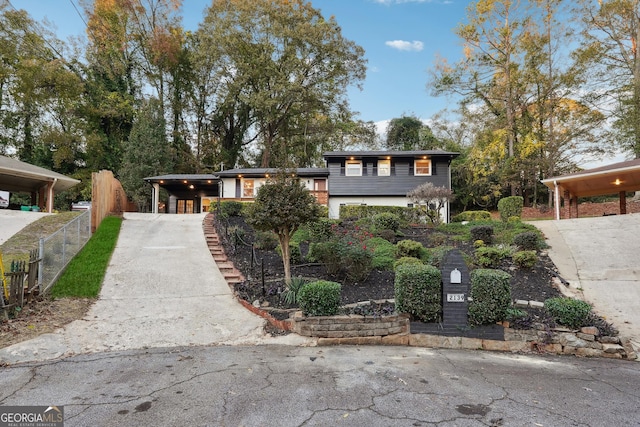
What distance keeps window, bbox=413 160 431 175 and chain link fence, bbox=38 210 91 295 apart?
61.3ft

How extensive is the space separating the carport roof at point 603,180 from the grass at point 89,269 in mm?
17359

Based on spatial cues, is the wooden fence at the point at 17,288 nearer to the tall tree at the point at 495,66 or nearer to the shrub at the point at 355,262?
the shrub at the point at 355,262

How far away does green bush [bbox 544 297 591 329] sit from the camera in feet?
18.1

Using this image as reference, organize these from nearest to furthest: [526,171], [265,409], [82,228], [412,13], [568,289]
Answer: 1. [265,409]
2. [568,289]
3. [82,228]
4. [412,13]
5. [526,171]

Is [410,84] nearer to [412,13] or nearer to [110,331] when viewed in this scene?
[412,13]

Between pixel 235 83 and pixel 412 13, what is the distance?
19643 mm

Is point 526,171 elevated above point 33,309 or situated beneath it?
elevated above

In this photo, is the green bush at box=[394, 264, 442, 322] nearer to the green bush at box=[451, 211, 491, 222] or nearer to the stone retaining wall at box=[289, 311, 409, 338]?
the stone retaining wall at box=[289, 311, 409, 338]

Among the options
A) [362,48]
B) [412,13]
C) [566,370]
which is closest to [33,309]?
[566,370]

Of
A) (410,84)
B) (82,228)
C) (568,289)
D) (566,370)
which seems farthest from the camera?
(410,84)

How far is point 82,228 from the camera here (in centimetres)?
1078

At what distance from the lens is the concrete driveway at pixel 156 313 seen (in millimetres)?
5129

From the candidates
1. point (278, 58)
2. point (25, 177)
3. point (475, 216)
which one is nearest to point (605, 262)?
point (475, 216)

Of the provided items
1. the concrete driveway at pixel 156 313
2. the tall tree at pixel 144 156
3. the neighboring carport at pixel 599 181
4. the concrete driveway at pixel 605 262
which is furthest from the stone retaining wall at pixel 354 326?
the tall tree at pixel 144 156
